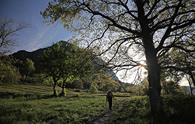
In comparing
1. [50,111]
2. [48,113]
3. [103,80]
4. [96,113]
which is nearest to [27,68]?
[50,111]

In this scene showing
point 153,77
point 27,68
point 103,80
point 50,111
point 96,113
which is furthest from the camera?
point 27,68

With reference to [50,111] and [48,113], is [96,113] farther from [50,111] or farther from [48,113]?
[50,111]

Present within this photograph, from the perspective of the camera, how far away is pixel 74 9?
15.5 meters

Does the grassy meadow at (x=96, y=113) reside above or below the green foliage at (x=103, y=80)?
below

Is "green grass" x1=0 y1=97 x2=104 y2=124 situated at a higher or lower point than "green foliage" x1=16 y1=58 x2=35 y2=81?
lower

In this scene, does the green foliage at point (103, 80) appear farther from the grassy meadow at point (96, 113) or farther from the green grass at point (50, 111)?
the green grass at point (50, 111)

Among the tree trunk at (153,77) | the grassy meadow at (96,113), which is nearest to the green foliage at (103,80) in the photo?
the grassy meadow at (96,113)

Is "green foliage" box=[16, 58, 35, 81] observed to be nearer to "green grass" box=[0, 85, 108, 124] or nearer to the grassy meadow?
"green grass" box=[0, 85, 108, 124]

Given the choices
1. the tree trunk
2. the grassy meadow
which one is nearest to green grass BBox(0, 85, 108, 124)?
the grassy meadow

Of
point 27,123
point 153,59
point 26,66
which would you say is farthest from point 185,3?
point 26,66

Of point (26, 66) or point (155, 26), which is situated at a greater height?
point (26, 66)

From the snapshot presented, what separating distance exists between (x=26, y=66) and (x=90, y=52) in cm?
14631

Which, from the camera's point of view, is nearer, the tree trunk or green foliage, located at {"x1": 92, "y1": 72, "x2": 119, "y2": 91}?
the tree trunk

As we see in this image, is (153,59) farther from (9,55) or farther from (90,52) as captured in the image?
(9,55)
